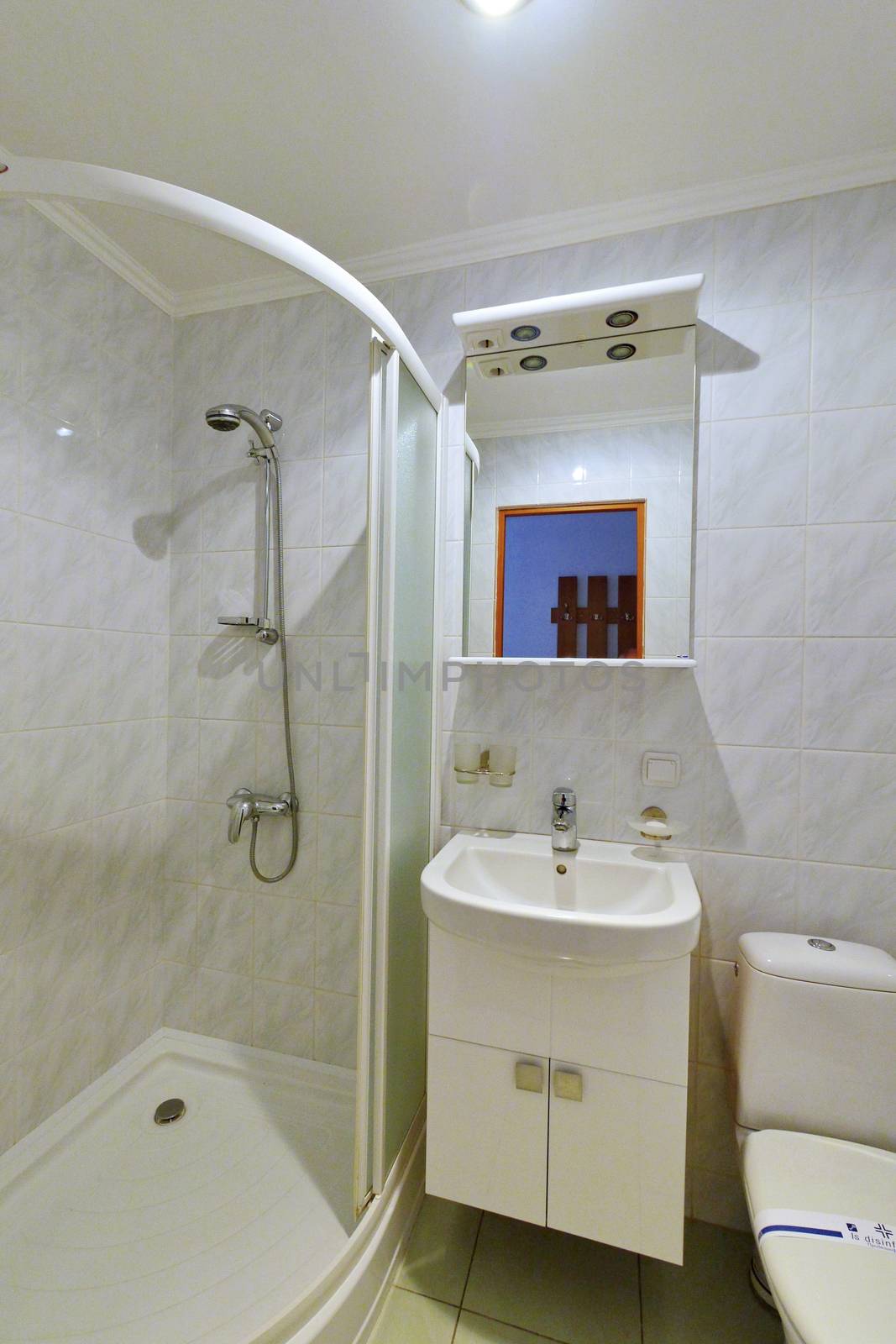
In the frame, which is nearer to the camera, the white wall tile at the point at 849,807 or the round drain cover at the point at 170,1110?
the white wall tile at the point at 849,807

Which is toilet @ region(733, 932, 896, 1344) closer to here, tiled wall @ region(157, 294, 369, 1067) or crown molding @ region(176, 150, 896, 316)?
tiled wall @ region(157, 294, 369, 1067)

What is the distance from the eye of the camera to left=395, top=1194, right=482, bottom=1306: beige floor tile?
3.92ft

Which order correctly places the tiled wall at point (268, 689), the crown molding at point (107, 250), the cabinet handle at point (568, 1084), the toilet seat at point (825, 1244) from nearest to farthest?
the toilet seat at point (825, 1244) → the cabinet handle at point (568, 1084) → the crown molding at point (107, 250) → the tiled wall at point (268, 689)

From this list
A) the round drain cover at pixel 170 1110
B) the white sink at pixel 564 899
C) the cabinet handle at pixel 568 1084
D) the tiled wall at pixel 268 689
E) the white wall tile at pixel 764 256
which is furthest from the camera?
the tiled wall at pixel 268 689

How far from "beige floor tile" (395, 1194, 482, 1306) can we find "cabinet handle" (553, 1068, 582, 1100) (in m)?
0.44

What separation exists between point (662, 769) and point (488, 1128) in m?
0.84

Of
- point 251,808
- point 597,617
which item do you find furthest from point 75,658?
point 597,617

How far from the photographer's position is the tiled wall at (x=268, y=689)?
5.51ft

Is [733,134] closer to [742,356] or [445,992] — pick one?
[742,356]

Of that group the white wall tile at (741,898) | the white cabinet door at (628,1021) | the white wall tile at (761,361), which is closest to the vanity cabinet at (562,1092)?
the white cabinet door at (628,1021)

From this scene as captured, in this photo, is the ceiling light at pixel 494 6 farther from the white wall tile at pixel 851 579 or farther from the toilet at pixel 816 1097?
the toilet at pixel 816 1097

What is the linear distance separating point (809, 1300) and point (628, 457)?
4.95 ft

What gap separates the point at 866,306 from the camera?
126cm

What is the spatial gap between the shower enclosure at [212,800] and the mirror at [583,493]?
17 centimetres
